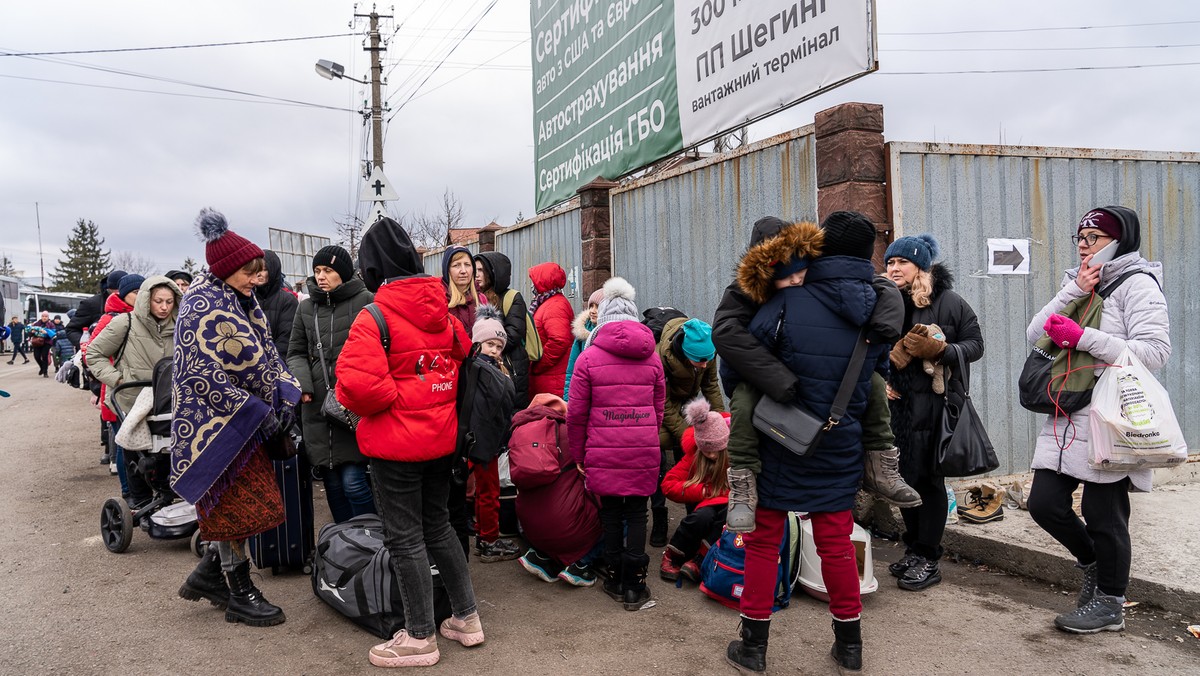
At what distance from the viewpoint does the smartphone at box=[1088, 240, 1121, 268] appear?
3.83 m

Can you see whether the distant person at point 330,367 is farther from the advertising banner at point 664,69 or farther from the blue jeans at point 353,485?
the advertising banner at point 664,69

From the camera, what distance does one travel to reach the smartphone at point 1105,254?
3.83m

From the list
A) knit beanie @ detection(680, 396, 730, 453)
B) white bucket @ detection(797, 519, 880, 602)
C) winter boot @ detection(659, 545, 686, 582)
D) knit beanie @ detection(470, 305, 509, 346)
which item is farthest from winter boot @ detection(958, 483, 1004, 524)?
knit beanie @ detection(470, 305, 509, 346)

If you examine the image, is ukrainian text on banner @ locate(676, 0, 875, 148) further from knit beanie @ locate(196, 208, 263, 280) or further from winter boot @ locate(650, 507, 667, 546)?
knit beanie @ locate(196, 208, 263, 280)

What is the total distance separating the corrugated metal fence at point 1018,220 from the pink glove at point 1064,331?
1794 mm

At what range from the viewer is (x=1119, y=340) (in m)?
3.70

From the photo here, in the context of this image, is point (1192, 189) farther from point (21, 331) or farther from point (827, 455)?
point (21, 331)

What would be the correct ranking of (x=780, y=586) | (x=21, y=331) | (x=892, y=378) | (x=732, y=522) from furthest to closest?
(x=21, y=331), (x=892, y=378), (x=780, y=586), (x=732, y=522)

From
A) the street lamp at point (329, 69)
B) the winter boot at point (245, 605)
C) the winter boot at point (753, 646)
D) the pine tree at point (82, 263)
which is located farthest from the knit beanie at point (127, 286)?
the pine tree at point (82, 263)

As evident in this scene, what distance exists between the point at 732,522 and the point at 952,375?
76.7 inches

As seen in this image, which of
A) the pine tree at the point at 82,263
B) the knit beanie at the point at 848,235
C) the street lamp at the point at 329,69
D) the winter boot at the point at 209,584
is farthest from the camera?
the pine tree at the point at 82,263

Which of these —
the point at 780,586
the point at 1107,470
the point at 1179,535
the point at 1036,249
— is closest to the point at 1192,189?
the point at 1036,249

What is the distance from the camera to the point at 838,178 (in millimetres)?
5484

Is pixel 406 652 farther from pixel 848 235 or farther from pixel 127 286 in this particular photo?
pixel 127 286
